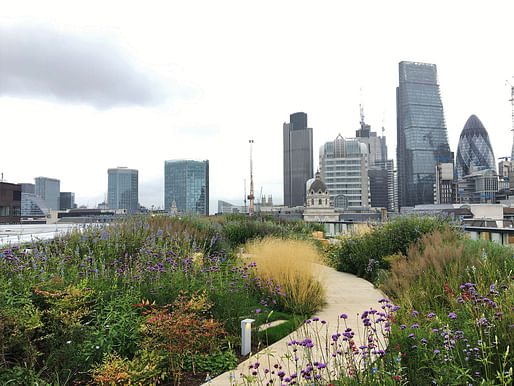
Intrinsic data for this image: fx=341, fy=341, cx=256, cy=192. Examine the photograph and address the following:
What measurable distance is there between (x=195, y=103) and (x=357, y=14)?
7.53m

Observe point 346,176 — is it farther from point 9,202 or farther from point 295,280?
point 295,280

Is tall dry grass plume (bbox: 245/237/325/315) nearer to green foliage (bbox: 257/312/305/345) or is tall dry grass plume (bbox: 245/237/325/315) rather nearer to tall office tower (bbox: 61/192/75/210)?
green foliage (bbox: 257/312/305/345)

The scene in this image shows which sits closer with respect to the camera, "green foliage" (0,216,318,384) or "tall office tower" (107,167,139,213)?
"green foliage" (0,216,318,384)

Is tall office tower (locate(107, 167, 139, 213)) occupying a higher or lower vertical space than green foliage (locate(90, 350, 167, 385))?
higher

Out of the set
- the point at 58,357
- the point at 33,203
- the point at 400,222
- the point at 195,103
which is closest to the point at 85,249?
the point at 58,357

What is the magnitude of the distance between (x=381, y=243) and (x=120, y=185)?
9055 cm

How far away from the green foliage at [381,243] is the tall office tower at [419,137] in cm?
18647

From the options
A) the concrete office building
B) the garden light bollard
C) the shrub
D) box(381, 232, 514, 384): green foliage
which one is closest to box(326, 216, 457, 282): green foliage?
box(381, 232, 514, 384): green foliage

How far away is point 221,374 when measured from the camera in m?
2.85

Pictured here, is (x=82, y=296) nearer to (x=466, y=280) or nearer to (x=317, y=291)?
(x=317, y=291)

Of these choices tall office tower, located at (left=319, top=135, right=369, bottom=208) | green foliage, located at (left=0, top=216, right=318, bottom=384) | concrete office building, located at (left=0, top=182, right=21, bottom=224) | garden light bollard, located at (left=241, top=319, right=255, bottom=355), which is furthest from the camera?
tall office tower, located at (left=319, top=135, right=369, bottom=208)

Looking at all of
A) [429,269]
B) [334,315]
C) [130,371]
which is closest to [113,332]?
[130,371]

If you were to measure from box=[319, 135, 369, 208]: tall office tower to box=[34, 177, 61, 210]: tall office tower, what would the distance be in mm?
86727

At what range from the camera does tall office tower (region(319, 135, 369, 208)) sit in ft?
398
